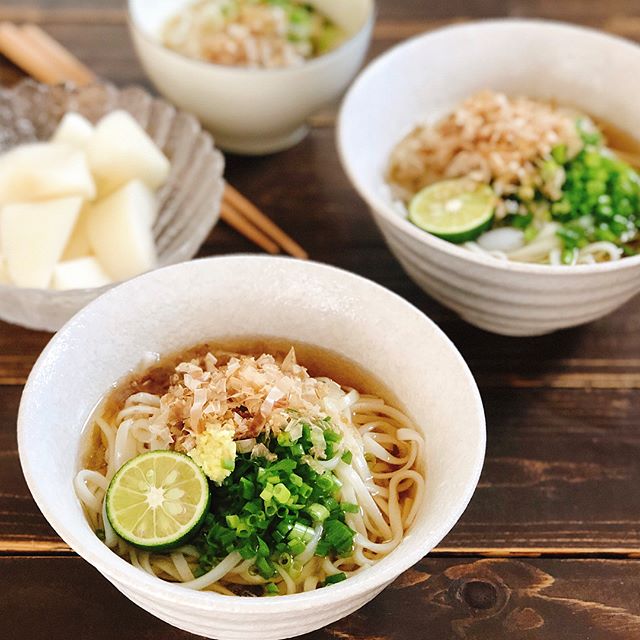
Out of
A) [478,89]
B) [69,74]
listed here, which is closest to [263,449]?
[478,89]

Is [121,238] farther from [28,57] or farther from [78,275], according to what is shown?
[28,57]

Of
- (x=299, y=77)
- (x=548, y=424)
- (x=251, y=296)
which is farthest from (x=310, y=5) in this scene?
(x=548, y=424)

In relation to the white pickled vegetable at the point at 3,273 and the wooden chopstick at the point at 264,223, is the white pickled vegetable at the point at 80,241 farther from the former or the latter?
the wooden chopstick at the point at 264,223

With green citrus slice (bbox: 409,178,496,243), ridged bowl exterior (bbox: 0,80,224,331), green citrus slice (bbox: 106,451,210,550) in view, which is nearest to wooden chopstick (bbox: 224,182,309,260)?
ridged bowl exterior (bbox: 0,80,224,331)

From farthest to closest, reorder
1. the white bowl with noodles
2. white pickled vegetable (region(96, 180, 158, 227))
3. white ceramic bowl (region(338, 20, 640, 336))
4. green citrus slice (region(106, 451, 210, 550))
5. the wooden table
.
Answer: white pickled vegetable (region(96, 180, 158, 227)) → white ceramic bowl (region(338, 20, 640, 336)) → the wooden table → green citrus slice (region(106, 451, 210, 550)) → the white bowl with noodles

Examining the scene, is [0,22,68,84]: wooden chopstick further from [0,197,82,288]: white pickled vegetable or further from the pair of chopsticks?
[0,197,82,288]: white pickled vegetable

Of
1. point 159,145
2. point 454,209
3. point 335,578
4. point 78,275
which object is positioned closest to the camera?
point 335,578
